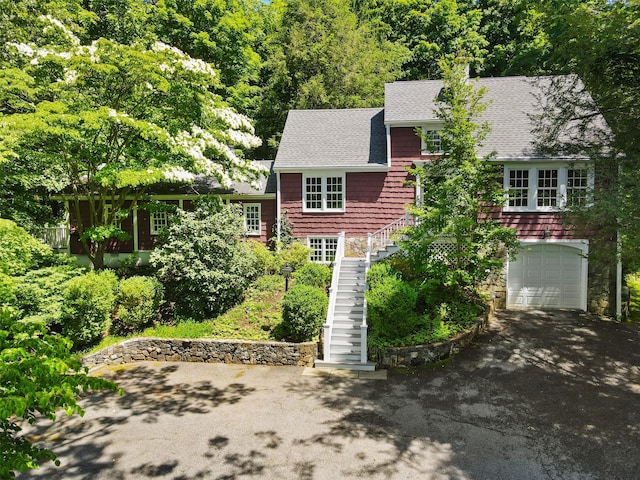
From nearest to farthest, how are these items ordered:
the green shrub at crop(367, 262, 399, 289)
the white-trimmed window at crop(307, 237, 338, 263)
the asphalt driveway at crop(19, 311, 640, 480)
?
the asphalt driveway at crop(19, 311, 640, 480), the green shrub at crop(367, 262, 399, 289), the white-trimmed window at crop(307, 237, 338, 263)

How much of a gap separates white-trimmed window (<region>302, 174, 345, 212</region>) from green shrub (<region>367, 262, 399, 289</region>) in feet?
16.4

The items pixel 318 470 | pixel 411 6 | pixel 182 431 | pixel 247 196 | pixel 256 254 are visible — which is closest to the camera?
pixel 318 470

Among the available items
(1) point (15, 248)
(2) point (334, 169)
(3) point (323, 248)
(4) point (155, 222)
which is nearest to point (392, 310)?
(3) point (323, 248)

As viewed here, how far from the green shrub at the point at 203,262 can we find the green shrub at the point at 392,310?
489cm

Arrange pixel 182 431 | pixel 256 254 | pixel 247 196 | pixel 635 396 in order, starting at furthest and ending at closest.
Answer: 1. pixel 247 196
2. pixel 256 254
3. pixel 635 396
4. pixel 182 431

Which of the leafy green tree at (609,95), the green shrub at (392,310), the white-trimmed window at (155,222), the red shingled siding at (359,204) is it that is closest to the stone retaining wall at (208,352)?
the green shrub at (392,310)

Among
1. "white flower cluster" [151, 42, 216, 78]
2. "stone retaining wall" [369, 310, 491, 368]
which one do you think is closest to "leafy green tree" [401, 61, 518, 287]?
"stone retaining wall" [369, 310, 491, 368]

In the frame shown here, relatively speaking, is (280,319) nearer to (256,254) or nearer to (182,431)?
(256,254)

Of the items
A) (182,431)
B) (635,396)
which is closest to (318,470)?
(182,431)

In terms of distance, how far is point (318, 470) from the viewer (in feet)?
22.4

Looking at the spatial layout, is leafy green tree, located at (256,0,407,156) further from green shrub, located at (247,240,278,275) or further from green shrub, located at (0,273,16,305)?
green shrub, located at (0,273,16,305)

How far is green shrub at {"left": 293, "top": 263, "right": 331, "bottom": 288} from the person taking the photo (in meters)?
14.5

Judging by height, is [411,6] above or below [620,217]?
above

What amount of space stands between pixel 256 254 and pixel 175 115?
5.85 m
